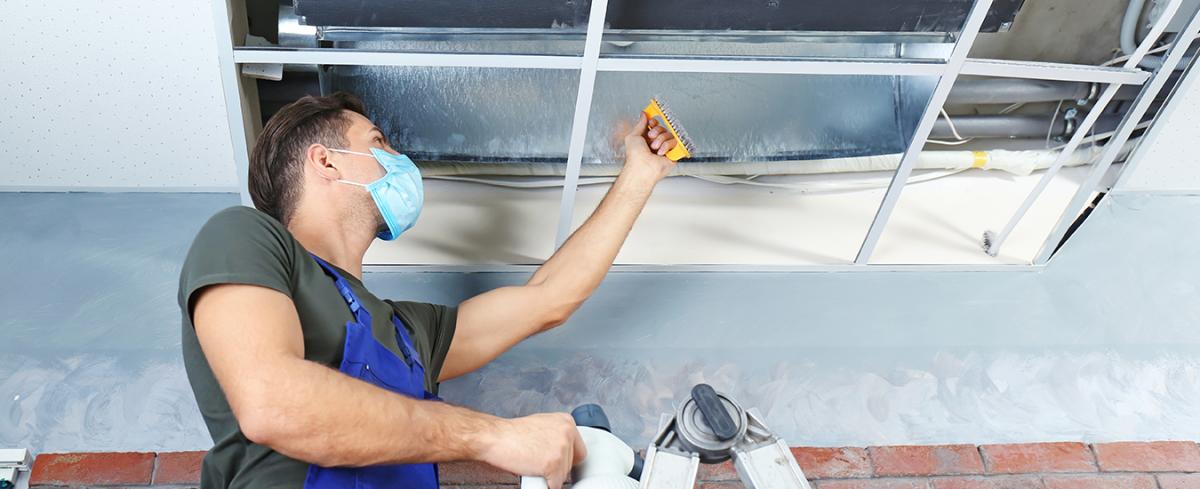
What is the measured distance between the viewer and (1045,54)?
7.54 ft

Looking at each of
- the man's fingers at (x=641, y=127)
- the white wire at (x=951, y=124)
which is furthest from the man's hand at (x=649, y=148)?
the white wire at (x=951, y=124)

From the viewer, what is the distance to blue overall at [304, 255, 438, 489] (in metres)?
1.41

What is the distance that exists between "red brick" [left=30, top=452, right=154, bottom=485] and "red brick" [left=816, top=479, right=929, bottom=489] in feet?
4.23

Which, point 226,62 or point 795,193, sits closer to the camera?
point 226,62

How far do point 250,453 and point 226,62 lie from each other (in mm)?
748

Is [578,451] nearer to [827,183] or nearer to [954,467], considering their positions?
[954,467]

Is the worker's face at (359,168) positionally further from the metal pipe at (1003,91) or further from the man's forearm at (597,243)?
the metal pipe at (1003,91)

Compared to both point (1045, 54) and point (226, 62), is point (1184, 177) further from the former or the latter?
point (226, 62)

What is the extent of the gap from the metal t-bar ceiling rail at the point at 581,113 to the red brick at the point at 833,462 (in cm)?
70

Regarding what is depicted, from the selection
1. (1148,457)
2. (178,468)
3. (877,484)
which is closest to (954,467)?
(877,484)

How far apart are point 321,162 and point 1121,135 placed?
1708 mm

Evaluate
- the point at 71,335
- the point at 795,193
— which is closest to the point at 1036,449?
the point at 795,193

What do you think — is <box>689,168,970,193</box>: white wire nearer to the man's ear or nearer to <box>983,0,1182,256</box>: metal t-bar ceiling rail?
<box>983,0,1182,256</box>: metal t-bar ceiling rail

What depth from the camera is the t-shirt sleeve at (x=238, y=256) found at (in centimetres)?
135
